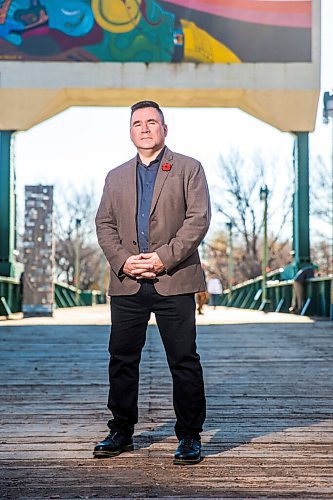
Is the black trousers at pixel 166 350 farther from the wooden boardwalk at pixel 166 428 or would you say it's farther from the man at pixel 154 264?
the wooden boardwalk at pixel 166 428

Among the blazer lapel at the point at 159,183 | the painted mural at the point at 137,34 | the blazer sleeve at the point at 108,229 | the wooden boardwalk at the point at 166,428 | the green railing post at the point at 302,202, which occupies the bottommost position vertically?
the wooden boardwalk at the point at 166,428

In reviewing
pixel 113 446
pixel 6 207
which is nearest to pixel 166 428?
pixel 113 446

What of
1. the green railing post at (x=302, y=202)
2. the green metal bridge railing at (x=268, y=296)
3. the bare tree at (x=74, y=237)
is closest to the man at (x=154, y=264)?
the green metal bridge railing at (x=268, y=296)

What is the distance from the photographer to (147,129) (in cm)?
391

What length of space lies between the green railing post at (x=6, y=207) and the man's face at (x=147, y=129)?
46.8ft

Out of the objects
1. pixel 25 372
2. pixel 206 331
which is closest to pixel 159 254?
pixel 25 372

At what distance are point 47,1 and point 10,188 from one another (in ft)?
12.7

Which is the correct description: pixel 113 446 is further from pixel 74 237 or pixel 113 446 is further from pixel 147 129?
pixel 74 237

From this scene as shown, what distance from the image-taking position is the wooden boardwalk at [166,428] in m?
3.36

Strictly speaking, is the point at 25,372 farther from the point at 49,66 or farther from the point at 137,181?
the point at 49,66

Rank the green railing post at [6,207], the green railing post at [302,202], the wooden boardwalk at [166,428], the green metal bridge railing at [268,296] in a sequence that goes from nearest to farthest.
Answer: the wooden boardwalk at [166,428], the green metal bridge railing at [268,296], the green railing post at [6,207], the green railing post at [302,202]

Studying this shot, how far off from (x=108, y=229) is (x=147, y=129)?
49cm

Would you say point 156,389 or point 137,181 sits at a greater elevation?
point 137,181

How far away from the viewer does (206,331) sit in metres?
11.6
